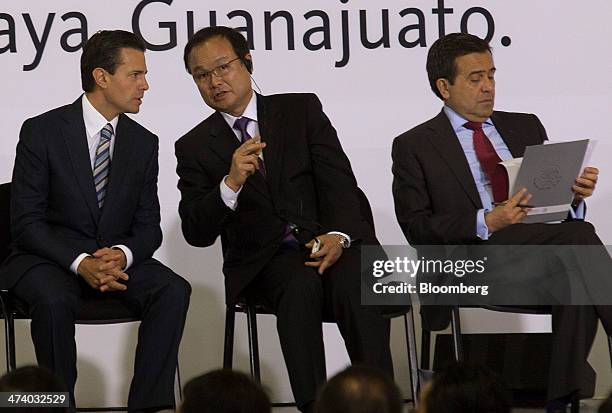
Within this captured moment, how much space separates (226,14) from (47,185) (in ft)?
4.45

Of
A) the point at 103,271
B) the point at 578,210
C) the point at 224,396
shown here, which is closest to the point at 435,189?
the point at 578,210

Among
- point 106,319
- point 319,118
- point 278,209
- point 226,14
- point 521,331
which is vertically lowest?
point 521,331

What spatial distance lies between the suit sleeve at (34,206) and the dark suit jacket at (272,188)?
468 mm

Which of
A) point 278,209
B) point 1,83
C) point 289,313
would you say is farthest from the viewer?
point 1,83

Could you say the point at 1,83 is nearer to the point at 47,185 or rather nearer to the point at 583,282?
the point at 47,185

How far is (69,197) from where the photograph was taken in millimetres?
4633

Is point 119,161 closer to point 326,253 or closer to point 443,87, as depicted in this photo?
point 326,253

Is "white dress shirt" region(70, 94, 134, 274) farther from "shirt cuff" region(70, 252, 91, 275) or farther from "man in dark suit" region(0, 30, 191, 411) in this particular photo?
"shirt cuff" region(70, 252, 91, 275)

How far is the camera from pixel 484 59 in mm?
4781

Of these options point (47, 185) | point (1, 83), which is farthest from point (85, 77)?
point (1, 83)

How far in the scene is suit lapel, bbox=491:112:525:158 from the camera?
15.7 ft

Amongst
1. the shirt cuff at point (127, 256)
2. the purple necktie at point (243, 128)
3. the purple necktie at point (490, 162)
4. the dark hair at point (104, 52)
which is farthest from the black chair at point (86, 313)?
the purple necktie at point (490, 162)

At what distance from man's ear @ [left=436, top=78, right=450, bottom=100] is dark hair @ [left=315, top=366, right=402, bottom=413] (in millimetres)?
2431

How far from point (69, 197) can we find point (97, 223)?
14cm
